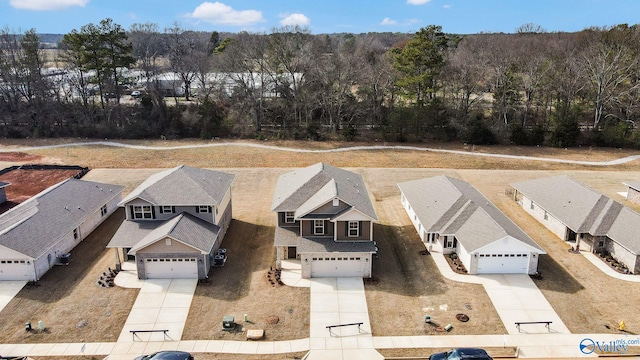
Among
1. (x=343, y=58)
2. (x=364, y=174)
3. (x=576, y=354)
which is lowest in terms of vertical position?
(x=576, y=354)

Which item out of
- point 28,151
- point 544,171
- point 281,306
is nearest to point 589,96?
point 544,171

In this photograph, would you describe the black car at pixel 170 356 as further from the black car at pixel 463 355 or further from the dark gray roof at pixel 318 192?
the dark gray roof at pixel 318 192

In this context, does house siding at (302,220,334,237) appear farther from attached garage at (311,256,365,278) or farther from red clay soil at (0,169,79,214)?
red clay soil at (0,169,79,214)

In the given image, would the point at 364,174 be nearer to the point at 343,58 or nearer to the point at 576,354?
the point at 343,58

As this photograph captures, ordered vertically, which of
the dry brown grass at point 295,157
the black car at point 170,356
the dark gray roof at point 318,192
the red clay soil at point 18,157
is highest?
the dark gray roof at point 318,192

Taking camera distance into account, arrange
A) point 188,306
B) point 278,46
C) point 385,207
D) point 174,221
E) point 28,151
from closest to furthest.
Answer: point 188,306, point 174,221, point 385,207, point 28,151, point 278,46

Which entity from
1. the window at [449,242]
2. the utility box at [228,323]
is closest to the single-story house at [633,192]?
the window at [449,242]

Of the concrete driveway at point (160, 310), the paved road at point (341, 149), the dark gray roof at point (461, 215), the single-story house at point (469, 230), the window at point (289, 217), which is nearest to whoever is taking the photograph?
the concrete driveway at point (160, 310)
